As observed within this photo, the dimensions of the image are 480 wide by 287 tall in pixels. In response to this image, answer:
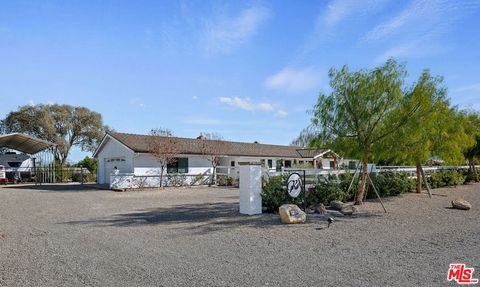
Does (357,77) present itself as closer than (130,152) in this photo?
Yes

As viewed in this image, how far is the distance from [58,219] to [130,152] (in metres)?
15.8

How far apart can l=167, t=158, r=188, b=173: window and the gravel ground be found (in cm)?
1612

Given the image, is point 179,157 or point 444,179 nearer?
point 444,179

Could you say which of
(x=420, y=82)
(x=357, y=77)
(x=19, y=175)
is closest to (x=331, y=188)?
(x=357, y=77)

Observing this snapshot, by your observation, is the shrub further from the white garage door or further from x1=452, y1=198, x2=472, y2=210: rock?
x1=452, y1=198, x2=472, y2=210: rock

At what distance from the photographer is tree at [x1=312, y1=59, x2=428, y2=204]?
12562 millimetres

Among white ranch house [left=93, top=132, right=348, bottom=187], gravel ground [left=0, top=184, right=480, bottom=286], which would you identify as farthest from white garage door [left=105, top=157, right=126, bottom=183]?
gravel ground [left=0, top=184, right=480, bottom=286]

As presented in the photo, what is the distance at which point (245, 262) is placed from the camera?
21.1ft

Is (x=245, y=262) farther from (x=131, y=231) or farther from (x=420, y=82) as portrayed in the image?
(x=420, y=82)

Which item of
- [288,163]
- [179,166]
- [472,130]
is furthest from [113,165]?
[472,130]

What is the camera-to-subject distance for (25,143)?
34.0m

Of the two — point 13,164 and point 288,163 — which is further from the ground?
point 13,164

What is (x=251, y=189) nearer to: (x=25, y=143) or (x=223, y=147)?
(x=223, y=147)
